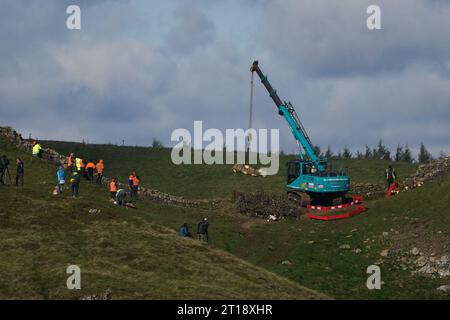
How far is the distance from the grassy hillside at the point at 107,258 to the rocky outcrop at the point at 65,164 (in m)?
8.26

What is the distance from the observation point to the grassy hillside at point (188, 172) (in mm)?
77650

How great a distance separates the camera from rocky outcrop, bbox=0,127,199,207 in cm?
6094

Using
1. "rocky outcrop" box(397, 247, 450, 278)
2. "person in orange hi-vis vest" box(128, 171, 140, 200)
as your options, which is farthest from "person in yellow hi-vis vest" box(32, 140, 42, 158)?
"rocky outcrop" box(397, 247, 450, 278)

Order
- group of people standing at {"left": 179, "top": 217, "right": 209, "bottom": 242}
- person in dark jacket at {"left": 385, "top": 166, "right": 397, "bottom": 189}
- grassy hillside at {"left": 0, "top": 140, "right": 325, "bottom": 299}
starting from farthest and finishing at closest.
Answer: person in dark jacket at {"left": 385, "top": 166, "right": 397, "bottom": 189} → group of people standing at {"left": 179, "top": 217, "right": 209, "bottom": 242} → grassy hillside at {"left": 0, "top": 140, "right": 325, "bottom": 299}

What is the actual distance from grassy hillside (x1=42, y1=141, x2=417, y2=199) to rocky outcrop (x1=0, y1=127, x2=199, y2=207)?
1098cm

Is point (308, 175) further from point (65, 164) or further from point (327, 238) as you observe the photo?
point (65, 164)

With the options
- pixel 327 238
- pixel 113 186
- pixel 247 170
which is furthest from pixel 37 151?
pixel 327 238

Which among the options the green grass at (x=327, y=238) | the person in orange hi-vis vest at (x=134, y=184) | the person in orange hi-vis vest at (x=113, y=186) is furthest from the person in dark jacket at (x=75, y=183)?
the person in orange hi-vis vest at (x=134, y=184)

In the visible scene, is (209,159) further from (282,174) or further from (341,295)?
(341,295)

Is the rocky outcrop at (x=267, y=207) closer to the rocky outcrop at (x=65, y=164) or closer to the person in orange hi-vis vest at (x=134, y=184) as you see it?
the rocky outcrop at (x=65, y=164)

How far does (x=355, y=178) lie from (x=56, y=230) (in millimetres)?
42041

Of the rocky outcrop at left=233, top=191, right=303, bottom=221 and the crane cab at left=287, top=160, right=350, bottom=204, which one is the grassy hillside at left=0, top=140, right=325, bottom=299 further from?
the crane cab at left=287, top=160, right=350, bottom=204

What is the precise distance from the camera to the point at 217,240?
164ft
